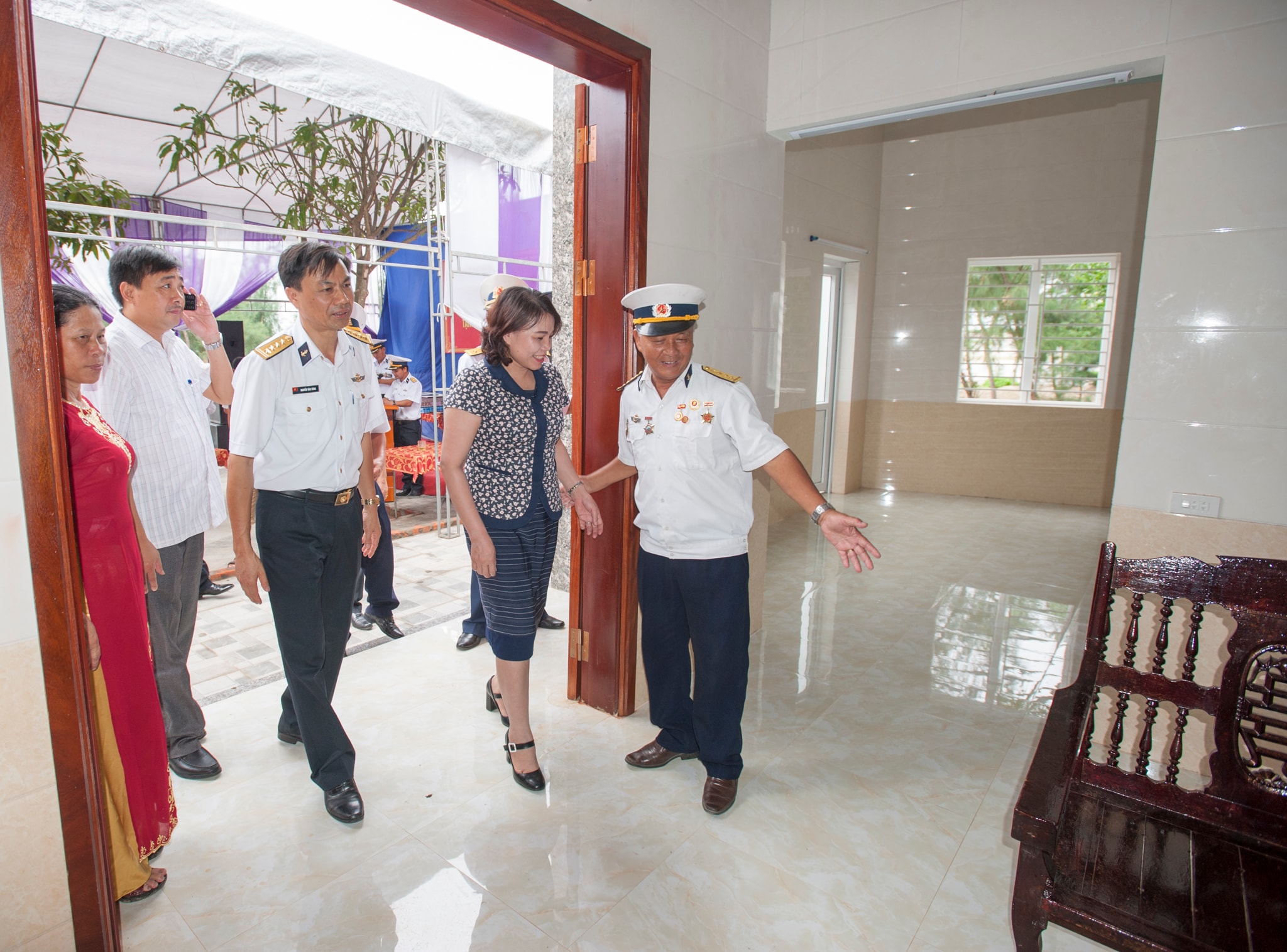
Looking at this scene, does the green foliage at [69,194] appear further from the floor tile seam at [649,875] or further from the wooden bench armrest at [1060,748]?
the wooden bench armrest at [1060,748]

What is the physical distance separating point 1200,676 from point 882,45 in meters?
2.55

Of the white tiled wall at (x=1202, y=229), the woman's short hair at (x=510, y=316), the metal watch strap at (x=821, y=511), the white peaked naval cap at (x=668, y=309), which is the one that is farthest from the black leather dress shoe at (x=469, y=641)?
the white tiled wall at (x=1202, y=229)

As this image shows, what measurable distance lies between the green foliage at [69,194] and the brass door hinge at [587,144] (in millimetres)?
3391

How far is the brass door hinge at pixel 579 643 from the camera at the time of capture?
9.48 ft

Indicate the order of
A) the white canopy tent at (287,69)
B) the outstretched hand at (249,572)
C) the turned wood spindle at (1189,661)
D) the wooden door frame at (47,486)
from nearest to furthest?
1. the wooden door frame at (47,486)
2. the turned wood spindle at (1189,661)
3. the outstretched hand at (249,572)
4. the white canopy tent at (287,69)

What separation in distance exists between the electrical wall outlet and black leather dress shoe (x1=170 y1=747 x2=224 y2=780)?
329cm

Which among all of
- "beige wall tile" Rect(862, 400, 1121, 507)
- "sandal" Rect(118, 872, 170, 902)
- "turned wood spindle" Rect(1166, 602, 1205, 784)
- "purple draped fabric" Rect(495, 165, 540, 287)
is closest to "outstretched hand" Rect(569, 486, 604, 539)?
"sandal" Rect(118, 872, 170, 902)

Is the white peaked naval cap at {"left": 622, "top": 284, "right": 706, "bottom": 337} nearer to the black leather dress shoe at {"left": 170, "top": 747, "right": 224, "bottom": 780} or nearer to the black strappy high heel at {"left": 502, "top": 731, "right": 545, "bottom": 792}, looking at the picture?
the black strappy high heel at {"left": 502, "top": 731, "right": 545, "bottom": 792}

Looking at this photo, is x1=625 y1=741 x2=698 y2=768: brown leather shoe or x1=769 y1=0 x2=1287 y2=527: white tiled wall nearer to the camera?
x1=769 y1=0 x2=1287 y2=527: white tiled wall

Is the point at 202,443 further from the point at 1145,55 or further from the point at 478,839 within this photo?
the point at 1145,55

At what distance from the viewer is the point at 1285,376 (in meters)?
2.15

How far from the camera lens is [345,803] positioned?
218 cm

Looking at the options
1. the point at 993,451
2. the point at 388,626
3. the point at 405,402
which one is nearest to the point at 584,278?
the point at 388,626

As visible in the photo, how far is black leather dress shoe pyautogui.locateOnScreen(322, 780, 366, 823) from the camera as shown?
7.09 ft
